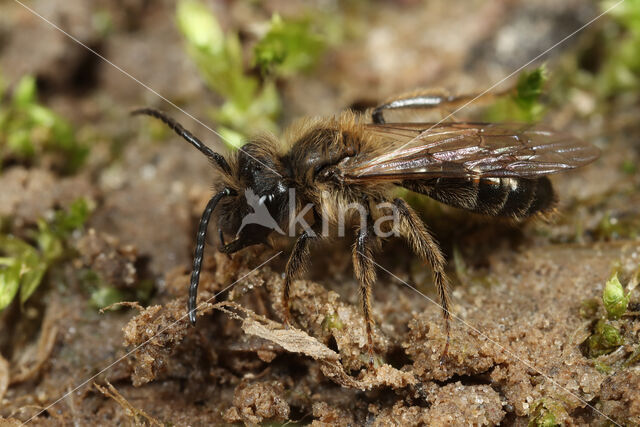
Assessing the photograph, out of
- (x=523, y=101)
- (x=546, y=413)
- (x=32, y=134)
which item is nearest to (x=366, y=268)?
(x=546, y=413)

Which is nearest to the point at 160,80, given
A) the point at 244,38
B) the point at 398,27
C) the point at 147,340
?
the point at 244,38

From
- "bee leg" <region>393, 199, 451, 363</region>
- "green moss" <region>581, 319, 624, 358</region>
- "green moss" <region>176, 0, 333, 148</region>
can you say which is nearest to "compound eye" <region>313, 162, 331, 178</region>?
"bee leg" <region>393, 199, 451, 363</region>

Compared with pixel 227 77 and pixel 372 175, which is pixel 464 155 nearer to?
pixel 372 175

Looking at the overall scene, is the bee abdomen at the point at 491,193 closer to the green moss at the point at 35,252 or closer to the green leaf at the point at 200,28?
the green leaf at the point at 200,28

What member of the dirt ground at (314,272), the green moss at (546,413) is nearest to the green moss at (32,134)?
the dirt ground at (314,272)

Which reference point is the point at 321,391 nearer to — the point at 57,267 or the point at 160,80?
the point at 57,267

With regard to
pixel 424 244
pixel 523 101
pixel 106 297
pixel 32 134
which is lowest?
pixel 106 297
